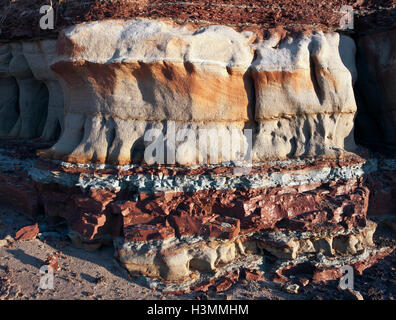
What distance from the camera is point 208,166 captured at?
5.66 meters

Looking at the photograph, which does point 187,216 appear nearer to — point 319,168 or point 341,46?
point 319,168

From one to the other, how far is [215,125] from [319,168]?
2.17 m

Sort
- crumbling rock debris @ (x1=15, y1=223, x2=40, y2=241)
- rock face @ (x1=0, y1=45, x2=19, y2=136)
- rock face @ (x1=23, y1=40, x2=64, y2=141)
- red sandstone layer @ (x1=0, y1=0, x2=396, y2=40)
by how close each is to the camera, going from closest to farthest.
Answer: crumbling rock debris @ (x1=15, y1=223, x2=40, y2=241) < red sandstone layer @ (x1=0, y1=0, x2=396, y2=40) < rock face @ (x1=23, y1=40, x2=64, y2=141) < rock face @ (x1=0, y1=45, x2=19, y2=136)

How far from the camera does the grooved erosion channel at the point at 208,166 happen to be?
16.2ft

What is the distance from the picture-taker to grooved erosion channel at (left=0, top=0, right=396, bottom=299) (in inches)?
195

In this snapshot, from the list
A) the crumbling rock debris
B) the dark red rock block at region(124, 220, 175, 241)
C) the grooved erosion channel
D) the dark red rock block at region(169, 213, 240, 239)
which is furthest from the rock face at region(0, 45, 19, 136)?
the dark red rock block at region(169, 213, 240, 239)

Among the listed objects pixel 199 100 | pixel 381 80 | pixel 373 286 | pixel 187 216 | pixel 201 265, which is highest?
pixel 381 80

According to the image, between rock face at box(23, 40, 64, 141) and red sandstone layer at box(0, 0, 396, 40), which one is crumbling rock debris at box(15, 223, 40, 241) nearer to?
rock face at box(23, 40, 64, 141)

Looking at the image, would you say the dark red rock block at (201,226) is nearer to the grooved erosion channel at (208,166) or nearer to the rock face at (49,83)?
the grooved erosion channel at (208,166)

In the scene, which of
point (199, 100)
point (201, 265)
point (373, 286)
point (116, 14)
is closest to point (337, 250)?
point (373, 286)

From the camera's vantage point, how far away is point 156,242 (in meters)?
4.92

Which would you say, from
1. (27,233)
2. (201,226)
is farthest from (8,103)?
(201,226)

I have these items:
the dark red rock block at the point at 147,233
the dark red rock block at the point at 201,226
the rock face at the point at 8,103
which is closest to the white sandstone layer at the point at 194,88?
the dark red rock block at the point at 201,226

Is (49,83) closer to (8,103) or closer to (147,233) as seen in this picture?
(8,103)
